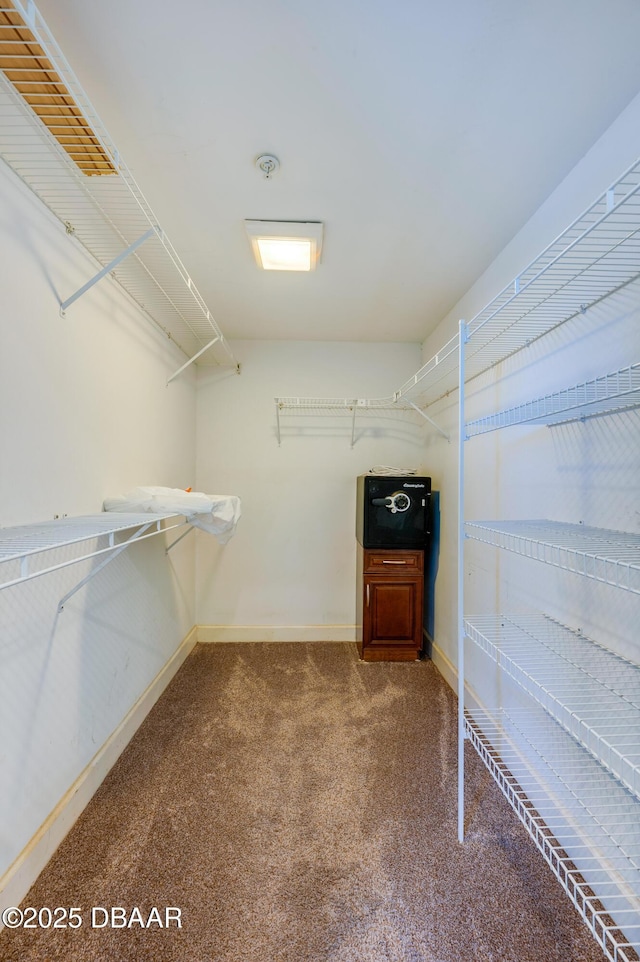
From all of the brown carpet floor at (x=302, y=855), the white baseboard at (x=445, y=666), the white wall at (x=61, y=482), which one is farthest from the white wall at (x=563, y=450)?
the white wall at (x=61, y=482)

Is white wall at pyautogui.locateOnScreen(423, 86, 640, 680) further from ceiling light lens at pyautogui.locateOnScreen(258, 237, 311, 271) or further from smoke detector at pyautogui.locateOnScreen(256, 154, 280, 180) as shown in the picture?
smoke detector at pyautogui.locateOnScreen(256, 154, 280, 180)

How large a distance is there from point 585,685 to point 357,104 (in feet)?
6.10

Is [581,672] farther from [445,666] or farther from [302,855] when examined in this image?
[445,666]

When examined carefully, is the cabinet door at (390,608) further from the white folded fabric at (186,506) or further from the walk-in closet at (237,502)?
the white folded fabric at (186,506)

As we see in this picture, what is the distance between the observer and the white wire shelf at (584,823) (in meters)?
0.99

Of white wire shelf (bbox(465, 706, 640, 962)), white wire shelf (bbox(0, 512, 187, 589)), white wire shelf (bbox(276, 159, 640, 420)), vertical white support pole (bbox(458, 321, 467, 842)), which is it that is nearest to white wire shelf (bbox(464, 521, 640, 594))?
vertical white support pole (bbox(458, 321, 467, 842))

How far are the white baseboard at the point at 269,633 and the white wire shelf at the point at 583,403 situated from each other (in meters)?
2.20

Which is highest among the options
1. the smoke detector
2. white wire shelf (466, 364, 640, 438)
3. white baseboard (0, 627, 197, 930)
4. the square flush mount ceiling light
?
the smoke detector

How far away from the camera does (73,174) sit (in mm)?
1176

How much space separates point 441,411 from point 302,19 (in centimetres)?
201

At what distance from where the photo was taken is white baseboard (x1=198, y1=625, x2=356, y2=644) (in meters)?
2.93

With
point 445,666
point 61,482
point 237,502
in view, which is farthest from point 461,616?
point 61,482

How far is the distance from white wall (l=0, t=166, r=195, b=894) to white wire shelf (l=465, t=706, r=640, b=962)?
1440mm

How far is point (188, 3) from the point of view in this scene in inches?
34.1
